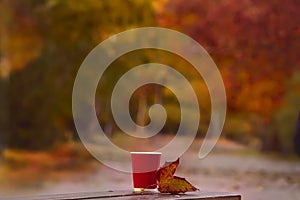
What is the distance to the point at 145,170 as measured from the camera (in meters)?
1.36

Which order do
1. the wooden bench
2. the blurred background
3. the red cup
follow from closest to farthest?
the wooden bench, the red cup, the blurred background

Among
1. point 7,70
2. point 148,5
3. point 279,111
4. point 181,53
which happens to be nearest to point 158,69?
point 181,53

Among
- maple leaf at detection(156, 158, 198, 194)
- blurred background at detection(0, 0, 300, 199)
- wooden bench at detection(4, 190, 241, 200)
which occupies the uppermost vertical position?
blurred background at detection(0, 0, 300, 199)

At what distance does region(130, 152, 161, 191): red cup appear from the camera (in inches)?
53.4

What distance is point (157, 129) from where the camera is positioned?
2.63m

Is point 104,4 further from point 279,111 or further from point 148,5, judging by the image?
point 279,111

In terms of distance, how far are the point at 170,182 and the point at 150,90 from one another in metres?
1.40

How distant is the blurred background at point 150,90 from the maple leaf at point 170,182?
1.28 metres

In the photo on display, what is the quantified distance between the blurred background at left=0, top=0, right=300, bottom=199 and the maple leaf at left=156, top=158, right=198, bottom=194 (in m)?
1.28

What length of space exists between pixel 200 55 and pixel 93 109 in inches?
22.5

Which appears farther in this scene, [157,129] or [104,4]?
[104,4]

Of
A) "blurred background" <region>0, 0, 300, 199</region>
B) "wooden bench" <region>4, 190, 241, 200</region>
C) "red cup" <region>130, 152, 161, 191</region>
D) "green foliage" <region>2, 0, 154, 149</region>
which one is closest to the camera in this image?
"wooden bench" <region>4, 190, 241, 200</region>

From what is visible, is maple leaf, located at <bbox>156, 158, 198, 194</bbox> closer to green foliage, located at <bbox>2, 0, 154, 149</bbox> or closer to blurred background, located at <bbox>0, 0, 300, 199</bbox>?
blurred background, located at <bbox>0, 0, 300, 199</bbox>

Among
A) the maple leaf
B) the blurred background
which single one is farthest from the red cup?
the blurred background
